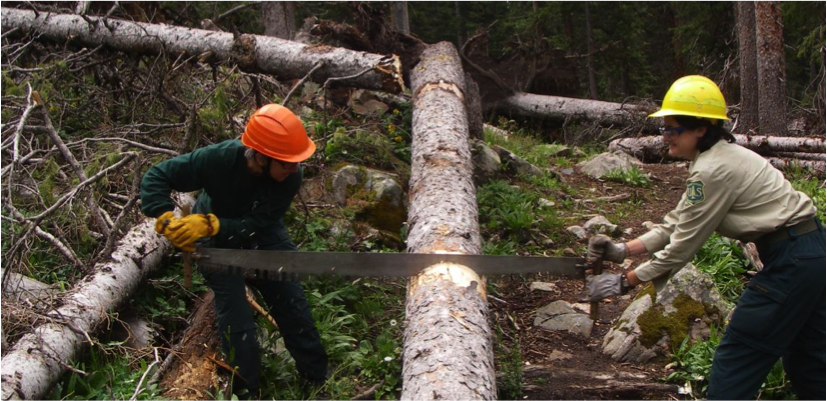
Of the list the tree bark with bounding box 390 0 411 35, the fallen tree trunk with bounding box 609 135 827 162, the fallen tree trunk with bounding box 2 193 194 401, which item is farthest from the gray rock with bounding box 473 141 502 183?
the tree bark with bounding box 390 0 411 35

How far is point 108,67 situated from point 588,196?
6342mm

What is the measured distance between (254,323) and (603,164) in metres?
6.09

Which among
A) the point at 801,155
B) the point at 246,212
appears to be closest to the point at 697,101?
the point at 246,212

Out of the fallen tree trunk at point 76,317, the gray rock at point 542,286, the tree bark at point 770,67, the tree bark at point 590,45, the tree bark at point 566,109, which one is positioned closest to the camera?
the fallen tree trunk at point 76,317

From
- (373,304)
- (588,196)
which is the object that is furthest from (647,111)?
(373,304)

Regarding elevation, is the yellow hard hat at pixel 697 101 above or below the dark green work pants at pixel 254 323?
above

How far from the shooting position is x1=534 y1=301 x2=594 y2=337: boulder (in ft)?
17.5

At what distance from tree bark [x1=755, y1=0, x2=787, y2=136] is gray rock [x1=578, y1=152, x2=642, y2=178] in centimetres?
230

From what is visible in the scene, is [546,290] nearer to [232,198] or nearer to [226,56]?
[232,198]

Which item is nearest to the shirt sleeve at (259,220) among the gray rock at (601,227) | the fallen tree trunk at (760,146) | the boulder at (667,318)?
the boulder at (667,318)

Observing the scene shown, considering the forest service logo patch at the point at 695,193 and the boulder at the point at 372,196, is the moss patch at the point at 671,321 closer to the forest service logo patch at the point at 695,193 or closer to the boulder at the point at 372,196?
the forest service logo patch at the point at 695,193

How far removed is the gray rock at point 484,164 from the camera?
8047 millimetres

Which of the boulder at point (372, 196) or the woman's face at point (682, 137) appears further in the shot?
the boulder at point (372, 196)

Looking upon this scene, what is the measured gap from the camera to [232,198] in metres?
4.42
